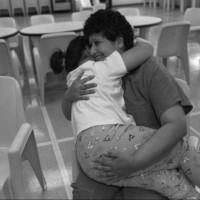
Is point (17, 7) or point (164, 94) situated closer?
point (164, 94)

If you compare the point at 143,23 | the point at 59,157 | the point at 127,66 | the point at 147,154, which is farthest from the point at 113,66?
the point at 143,23

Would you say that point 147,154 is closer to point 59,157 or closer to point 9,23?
point 59,157

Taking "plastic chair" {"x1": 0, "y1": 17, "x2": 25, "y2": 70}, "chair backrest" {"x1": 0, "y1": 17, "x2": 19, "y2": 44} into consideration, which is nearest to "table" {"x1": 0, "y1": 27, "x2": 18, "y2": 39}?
"plastic chair" {"x1": 0, "y1": 17, "x2": 25, "y2": 70}

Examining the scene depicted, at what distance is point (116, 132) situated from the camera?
40.4 inches

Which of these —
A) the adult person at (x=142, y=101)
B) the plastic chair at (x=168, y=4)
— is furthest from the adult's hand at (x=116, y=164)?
the plastic chair at (x=168, y=4)

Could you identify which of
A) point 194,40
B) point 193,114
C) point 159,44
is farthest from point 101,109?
point 194,40

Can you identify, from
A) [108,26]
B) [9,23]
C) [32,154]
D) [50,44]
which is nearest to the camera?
[108,26]

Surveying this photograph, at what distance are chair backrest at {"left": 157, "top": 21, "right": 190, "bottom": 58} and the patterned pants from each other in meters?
2.25

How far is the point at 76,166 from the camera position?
3.84 ft

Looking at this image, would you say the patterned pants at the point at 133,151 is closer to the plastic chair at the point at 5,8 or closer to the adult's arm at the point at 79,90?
the adult's arm at the point at 79,90

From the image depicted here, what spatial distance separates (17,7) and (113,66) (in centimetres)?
1070

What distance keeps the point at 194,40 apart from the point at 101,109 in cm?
317

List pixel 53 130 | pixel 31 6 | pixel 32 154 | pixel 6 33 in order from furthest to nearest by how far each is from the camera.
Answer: pixel 31 6
pixel 6 33
pixel 53 130
pixel 32 154

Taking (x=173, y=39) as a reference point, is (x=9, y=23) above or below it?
above
